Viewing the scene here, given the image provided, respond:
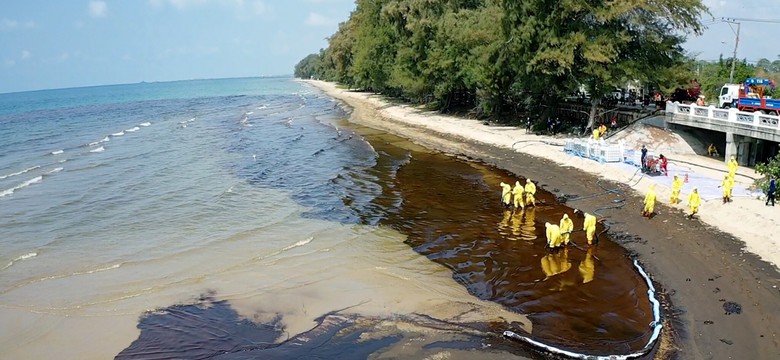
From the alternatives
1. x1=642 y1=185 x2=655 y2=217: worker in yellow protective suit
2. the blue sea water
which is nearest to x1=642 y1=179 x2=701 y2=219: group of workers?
x1=642 y1=185 x2=655 y2=217: worker in yellow protective suit

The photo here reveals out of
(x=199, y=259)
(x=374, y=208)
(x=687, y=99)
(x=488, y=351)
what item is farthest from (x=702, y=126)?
(x=199, y=259)

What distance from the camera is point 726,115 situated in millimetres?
26906

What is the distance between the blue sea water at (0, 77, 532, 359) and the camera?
14.6 meters

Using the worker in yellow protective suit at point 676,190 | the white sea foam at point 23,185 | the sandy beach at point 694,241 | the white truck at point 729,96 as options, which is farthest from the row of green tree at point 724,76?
the white sea foam at point 23,185

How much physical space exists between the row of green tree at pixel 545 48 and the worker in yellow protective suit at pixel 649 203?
44.3 ft

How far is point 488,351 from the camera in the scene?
1189 centimetres

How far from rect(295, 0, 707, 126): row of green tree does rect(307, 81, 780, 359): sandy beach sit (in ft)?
14.4

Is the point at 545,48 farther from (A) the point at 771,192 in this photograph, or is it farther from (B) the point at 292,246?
(B) the point at 292,246

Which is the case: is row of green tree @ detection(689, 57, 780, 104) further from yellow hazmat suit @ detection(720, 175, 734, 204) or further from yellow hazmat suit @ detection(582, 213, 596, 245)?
yellow hazmat suit @ detection(582, 213, 596, 245)

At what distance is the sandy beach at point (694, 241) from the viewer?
1233cm

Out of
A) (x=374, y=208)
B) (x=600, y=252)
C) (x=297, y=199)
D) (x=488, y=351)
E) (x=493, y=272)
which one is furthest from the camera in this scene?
(x=297, y=199)

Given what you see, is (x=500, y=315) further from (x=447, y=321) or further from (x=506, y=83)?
(x=506, y=83)

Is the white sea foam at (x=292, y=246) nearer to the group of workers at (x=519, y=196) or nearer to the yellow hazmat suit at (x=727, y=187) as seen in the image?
the group of workers at (x=519, y=196)

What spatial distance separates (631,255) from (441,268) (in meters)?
6.07
